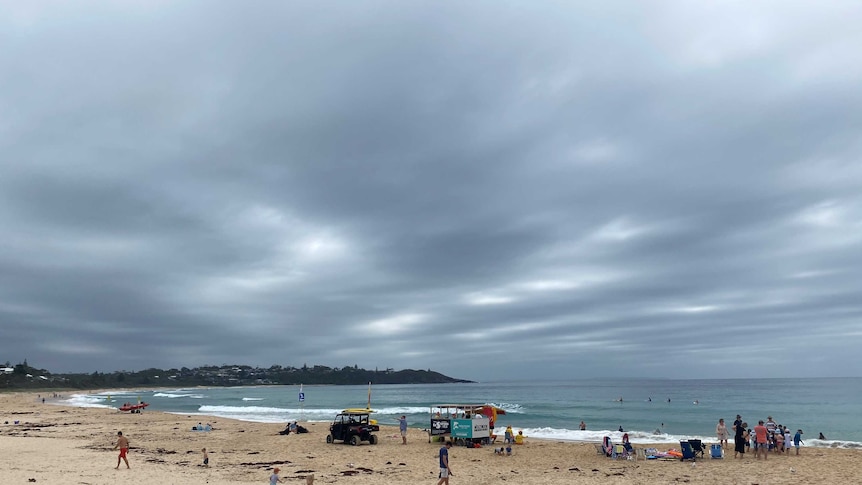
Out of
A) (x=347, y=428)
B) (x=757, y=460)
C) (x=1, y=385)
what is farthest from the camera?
(x=1, y=385)

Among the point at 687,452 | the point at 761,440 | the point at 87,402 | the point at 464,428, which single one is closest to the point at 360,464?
the point at 464,428

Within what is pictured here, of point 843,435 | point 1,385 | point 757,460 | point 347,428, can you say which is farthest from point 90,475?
point 1,385

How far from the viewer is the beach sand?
17.9 metres

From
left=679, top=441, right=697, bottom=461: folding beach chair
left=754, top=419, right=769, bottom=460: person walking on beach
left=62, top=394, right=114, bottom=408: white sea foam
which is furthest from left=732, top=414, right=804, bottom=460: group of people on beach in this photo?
left=62, top=394, right=114, bottom=408: white sea foam

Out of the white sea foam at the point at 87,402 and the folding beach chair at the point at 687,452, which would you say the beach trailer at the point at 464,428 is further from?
the white sea foam at the point at 87,402

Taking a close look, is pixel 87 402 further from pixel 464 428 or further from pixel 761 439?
pixel 761 439

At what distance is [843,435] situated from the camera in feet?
126

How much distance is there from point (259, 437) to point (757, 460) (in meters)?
23.9

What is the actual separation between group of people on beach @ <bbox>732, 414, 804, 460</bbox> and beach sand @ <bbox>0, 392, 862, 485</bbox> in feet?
1.75

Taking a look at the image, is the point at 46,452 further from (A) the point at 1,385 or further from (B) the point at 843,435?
(A) the point at 1,385

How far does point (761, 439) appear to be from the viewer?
72.8 ft

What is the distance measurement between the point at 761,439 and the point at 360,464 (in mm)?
15120

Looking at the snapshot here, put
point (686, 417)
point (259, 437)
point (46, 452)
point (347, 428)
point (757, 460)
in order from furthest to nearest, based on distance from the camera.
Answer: point (686, 417)
point (259, 437)
point (347, 428)
point (46, 452)
point (757, 460)

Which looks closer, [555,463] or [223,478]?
[223,478]
